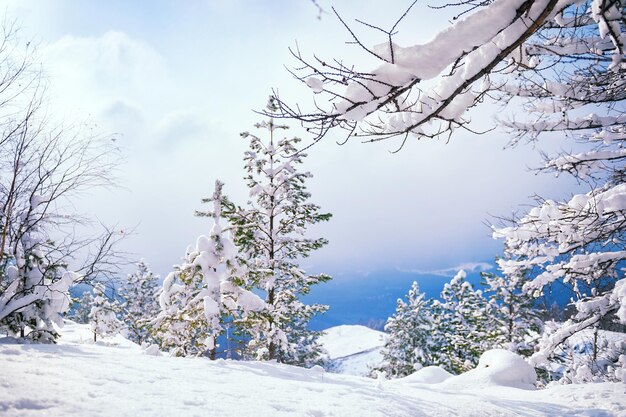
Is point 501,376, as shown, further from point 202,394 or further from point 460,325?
point 460,325

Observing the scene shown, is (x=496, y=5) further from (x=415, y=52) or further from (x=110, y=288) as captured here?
(x=110, y=288)

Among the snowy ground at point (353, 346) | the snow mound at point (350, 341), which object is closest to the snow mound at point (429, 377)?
the snowy ground at point (353, 346)

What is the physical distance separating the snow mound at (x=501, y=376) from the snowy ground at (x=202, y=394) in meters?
1.85

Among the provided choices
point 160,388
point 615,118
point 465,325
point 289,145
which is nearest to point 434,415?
point 160,388

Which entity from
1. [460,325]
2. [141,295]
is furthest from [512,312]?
[141,295]

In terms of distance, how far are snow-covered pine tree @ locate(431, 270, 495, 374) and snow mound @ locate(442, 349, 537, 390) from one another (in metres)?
15.5

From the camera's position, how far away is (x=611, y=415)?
5.74 meters

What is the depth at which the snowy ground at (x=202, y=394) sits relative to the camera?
3.34 metres

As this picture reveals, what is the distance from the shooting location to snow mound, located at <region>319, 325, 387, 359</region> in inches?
5865

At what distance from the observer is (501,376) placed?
30.4 ft

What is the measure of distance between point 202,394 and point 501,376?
887 cm

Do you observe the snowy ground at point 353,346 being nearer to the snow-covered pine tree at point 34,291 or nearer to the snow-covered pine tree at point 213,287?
the snow-covered pine tree at point 213,287

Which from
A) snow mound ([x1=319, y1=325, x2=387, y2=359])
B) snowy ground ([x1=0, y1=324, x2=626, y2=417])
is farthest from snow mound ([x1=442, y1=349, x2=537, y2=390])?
snow mound ([x1=319, y1=325, x2=387, y2=359])

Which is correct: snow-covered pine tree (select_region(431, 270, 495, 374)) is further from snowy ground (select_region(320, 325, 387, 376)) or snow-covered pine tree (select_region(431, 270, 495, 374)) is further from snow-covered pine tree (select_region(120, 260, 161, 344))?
snowy ground (select_region(320, 325, 387, 376))
